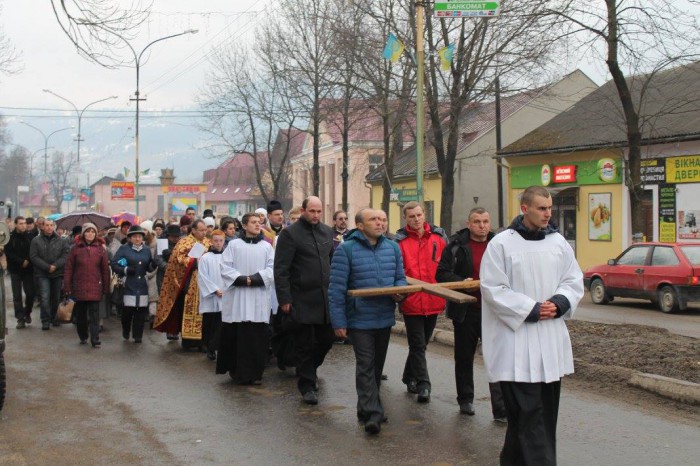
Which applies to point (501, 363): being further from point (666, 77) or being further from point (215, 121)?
point (215, 121)

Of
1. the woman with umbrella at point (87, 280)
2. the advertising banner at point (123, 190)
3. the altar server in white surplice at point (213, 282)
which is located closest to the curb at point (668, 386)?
the altar server in white surplice at point (213, 282)

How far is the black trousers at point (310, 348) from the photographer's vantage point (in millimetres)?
9383

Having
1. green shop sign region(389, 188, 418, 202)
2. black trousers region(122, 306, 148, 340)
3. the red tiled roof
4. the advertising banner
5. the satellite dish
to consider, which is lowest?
black trousers region(122, 306, 148, 340)

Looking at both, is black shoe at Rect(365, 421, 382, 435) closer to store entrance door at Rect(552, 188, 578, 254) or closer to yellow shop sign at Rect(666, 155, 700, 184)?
yellow shop sign at Rect(666, 155, 700, 184)

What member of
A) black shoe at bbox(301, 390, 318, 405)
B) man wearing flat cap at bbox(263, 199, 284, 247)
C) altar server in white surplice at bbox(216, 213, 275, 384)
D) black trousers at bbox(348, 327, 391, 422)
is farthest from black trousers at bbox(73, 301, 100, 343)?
black trousers at bbox(348, 327, 391, 422)

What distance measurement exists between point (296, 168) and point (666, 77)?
4337 centimetres

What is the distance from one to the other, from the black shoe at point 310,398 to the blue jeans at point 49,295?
28.1ft

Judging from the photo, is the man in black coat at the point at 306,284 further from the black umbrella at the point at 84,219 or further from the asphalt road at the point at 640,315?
the black umbrella at the point at 84,219

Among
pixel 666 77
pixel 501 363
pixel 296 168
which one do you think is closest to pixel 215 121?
pixel 666 77

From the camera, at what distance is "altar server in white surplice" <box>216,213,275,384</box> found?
409 inches

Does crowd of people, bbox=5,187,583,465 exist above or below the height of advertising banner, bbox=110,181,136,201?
below

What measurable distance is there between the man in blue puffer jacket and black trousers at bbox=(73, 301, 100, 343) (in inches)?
267

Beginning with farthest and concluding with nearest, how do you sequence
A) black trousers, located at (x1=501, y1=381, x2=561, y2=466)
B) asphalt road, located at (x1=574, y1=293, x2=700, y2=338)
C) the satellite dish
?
asphalt road, located at (x1=574, y1=293, x2=700, y2=338) < the satellite dish < black trousers, located at (x1=501, y1=381, x2=561, y2=466)

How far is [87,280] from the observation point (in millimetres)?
14055
